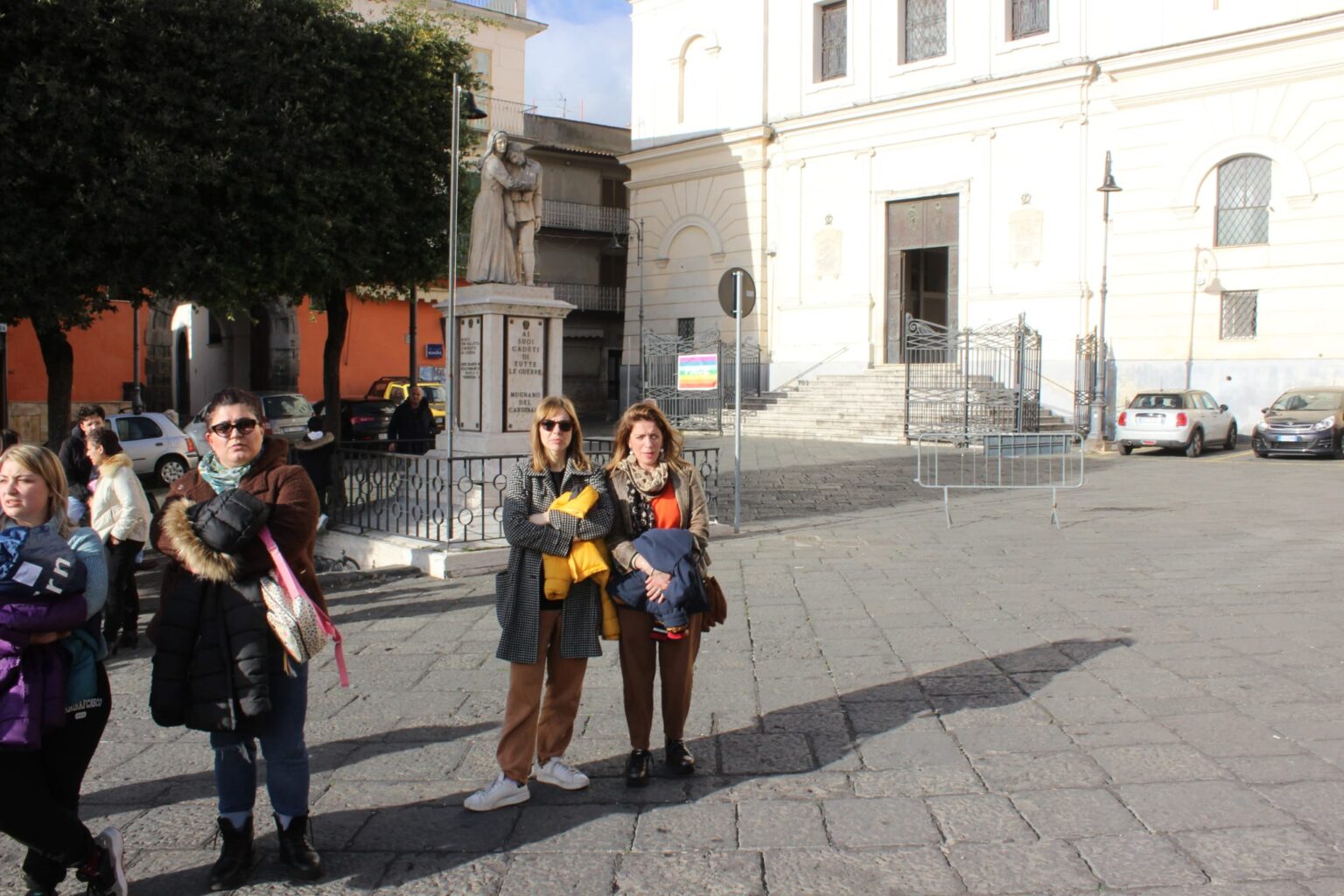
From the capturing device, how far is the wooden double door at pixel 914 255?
2817 cm

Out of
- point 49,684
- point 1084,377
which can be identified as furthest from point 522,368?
point 1084,377

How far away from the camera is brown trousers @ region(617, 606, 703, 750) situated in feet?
15.0

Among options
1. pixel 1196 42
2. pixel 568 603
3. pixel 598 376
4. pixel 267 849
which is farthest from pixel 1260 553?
pixel 598 376

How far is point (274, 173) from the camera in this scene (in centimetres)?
1470

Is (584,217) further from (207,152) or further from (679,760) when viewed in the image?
(679,760)

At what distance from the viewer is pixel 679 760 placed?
185 inches

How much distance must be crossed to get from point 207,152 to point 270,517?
11.9 m

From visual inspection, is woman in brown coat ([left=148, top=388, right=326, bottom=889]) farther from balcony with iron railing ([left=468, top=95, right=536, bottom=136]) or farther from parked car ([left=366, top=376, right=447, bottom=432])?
balcony with iron railing ([left=468, top=95, right=536, bottom=136])

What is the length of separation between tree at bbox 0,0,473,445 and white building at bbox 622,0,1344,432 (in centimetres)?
1496

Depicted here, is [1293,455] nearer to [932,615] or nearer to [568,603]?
[932,615]

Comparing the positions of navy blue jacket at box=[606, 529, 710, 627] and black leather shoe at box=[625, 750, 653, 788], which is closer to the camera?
navy blue jacket at box=[606, 529, 710, 627]

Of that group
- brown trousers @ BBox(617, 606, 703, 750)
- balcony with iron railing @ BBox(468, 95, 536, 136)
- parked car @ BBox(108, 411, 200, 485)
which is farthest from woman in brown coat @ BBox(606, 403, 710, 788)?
balcony with iron railing @ BBox(468, 95, 536, 136)

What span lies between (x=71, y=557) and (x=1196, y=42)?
82.9 feet

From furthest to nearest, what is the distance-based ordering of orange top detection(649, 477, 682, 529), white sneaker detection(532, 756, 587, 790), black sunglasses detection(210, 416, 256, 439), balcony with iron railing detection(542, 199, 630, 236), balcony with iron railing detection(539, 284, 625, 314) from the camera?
1. balcony with iron railing detection(539, 284, 625, 314)
2. balcony with iron railing detection(542, 199, 630, 236)
3. orange top detection(649, 477, 682, 529)
4. white sneaker detection(532, 756, 587, 790)
5. black sunglasses detection(210, 416, 256, 439)
